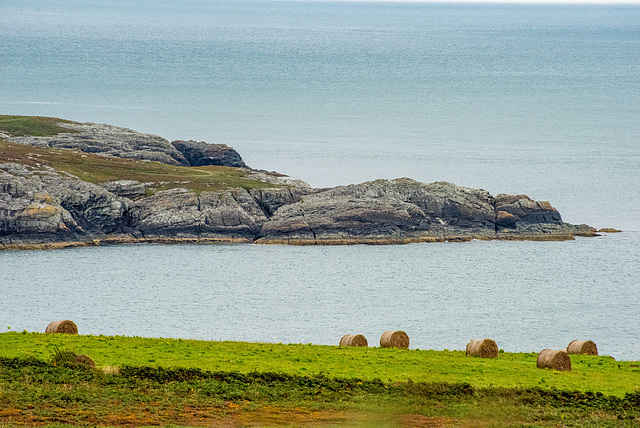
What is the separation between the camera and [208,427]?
3017 centimetres

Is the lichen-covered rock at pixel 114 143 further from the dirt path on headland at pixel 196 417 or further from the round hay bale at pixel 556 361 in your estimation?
the dirt path on headland at pixel 196 417

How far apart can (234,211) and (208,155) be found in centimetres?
4679

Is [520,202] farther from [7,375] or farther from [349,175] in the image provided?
[7,375]

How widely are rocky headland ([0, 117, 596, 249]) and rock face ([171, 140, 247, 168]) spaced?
27.1 metres

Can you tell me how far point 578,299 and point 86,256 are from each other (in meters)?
55.9

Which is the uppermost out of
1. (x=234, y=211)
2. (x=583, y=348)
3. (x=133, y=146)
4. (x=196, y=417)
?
(x=133, y=146)

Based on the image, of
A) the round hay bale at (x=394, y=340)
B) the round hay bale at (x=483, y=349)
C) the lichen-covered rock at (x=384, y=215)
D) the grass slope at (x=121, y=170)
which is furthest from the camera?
the grass slope at (x=121, y=170)

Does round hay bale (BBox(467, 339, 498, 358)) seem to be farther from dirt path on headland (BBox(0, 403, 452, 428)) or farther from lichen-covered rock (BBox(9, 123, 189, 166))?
lichen-covered rock (BBox(9, 123, 189, 166))

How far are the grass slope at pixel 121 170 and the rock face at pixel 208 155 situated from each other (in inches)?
602

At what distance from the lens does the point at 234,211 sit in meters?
131

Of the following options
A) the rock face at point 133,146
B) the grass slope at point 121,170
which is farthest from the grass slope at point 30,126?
the grass slope at point 121,170

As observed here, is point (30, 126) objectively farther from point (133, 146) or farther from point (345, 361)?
point (345, 361)

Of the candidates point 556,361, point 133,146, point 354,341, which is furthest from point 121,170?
point 556,361

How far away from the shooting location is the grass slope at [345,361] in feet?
121
